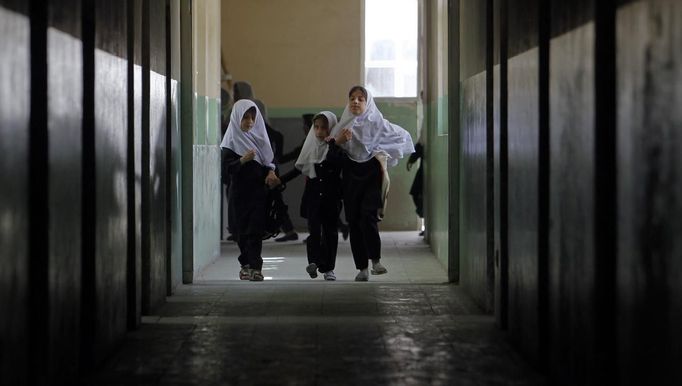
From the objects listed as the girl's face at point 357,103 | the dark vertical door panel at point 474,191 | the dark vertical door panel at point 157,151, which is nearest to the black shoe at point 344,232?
the girl's face at point 357,103

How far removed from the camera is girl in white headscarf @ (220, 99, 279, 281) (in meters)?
10.7

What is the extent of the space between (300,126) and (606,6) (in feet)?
42.7

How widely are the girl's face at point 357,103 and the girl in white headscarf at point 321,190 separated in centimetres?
31

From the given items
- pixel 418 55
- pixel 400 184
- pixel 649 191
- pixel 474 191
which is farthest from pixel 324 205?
pixel 400 184

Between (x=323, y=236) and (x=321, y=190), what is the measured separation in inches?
18.3

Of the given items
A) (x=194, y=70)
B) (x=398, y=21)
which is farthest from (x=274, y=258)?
(x=398, y=21)

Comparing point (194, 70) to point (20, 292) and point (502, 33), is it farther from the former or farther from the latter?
point (20, 292)

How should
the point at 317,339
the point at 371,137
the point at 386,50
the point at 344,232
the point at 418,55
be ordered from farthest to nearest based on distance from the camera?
the point at 386,50, the point at 344,232, the point at 418,55, the point at 371,137, the point at 317,339

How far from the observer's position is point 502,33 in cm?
764

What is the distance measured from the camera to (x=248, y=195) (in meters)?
10.7

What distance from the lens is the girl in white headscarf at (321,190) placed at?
10.5 metres

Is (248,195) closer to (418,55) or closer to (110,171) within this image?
(110,171)

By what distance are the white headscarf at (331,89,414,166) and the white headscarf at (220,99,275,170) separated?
0.67m

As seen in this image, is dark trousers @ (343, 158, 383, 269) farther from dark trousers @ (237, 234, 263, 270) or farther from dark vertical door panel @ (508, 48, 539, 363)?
dark vertical door panel @ (508, 48, 539, 363)
